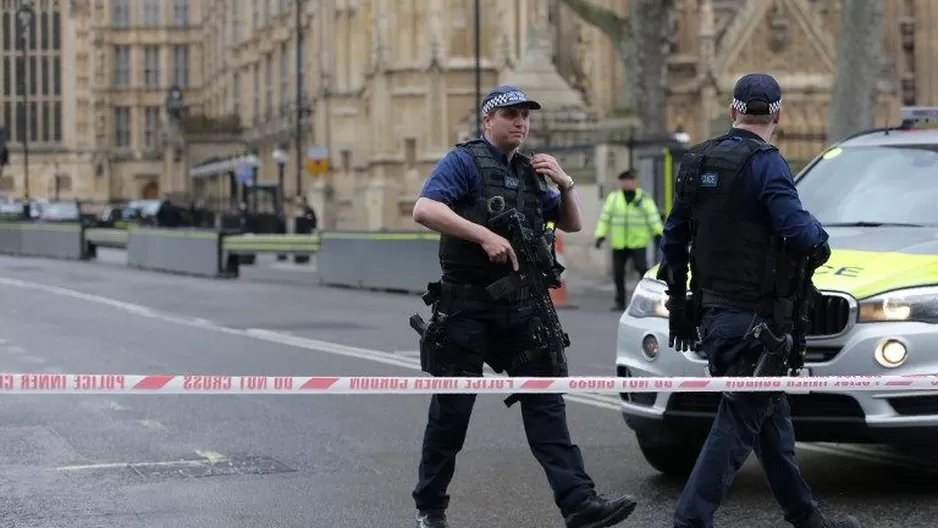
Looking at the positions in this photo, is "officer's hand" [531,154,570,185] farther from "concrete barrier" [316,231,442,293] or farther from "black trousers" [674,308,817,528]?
"concrete barrier" [316,231,442,293]

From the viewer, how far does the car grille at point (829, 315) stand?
7.79 meters

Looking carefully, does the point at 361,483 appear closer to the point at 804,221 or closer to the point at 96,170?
the point at 804,221

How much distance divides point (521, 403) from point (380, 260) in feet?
71.1

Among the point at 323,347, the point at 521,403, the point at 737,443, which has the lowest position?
the point at 323,347

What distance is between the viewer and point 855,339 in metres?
7.74

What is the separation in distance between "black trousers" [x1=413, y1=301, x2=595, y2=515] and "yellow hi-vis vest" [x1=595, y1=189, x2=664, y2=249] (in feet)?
48.9

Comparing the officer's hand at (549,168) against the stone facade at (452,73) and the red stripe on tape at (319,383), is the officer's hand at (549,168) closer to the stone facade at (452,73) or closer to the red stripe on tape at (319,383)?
the red stripe on tape at (319,383)

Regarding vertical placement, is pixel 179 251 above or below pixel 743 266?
below

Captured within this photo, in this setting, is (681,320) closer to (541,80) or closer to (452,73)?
(541,80)

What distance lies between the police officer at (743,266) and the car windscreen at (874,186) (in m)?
2.41

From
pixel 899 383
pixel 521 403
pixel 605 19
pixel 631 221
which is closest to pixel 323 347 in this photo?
pixel 631 221

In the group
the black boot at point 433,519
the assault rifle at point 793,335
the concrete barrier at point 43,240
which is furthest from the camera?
the concrete barrier at point 43,240

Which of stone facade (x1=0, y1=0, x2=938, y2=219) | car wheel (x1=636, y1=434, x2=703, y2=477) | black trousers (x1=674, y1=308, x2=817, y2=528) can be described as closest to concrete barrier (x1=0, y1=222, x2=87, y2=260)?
stone facade (x1=0, y1=0, x2=938, y2=219)

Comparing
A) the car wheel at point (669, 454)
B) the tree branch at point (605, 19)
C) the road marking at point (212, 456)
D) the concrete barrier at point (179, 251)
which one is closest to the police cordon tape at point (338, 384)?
the car wheel at point (669, 454)
